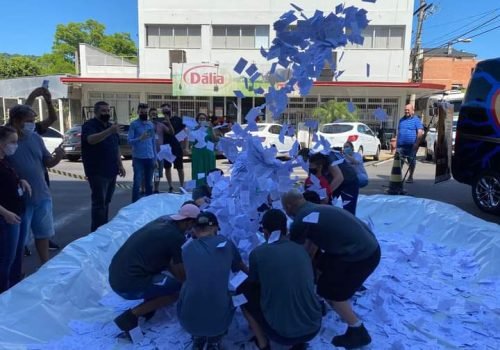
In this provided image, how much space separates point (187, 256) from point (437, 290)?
8.03 feet

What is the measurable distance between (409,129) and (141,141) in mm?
5369

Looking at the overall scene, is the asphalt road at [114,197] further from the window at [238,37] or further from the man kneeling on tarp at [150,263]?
the window at [238,37]

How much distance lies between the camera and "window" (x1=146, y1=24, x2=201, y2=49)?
24.0 m

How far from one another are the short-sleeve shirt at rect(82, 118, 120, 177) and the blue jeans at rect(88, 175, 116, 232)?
8 centimetres

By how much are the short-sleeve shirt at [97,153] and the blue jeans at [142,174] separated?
5.16 ft

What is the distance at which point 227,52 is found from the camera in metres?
23.8

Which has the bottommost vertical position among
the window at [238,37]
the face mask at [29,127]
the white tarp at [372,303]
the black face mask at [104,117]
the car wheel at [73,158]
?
the car wheel at [73,158]

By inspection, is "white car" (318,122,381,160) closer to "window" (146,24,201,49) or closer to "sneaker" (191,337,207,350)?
"window" (146,24,201,49)

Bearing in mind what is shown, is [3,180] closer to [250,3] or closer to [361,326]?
[361,326]

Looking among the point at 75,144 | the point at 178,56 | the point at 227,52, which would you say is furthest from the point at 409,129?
the point at 178,56

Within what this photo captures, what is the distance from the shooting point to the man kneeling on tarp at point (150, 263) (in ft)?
10.1

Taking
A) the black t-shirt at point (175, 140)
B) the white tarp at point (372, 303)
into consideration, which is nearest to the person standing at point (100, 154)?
the white tarp at point (372, 303)

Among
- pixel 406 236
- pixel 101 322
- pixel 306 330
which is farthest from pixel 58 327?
pixel 406 236

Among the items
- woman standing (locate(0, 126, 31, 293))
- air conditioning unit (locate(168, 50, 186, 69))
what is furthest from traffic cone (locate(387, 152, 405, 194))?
air conditioning unit (locate(168, 50, 186, 69))
